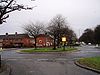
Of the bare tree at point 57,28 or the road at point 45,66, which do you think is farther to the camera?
the bare tree at point 57,28

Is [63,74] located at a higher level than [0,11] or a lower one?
lower

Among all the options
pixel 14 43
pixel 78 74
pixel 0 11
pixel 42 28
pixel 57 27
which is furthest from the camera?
pixel 14 43

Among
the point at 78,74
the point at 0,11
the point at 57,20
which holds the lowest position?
the point at 78,74

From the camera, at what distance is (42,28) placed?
297 ft

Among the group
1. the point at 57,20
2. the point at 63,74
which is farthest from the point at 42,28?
the point at 63,74

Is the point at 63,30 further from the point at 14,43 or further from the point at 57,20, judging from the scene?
Result: the point at 14,43

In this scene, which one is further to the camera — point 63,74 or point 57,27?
point 57,27

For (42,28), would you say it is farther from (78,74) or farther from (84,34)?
(84,34)

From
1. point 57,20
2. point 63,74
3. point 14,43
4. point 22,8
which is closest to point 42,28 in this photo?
point 57,20

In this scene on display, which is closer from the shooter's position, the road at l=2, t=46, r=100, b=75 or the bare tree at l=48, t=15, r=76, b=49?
the road at l=2, t=46, r=100, b=75

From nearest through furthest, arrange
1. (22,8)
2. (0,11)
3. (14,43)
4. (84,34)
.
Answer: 1. (0,11)
2. (22,8)
3. (14,43)
4. (84,34)

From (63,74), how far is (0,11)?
29.0 feet

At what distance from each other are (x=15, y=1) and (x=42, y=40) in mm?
116176

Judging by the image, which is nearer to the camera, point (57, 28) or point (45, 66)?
point (45, 66)
